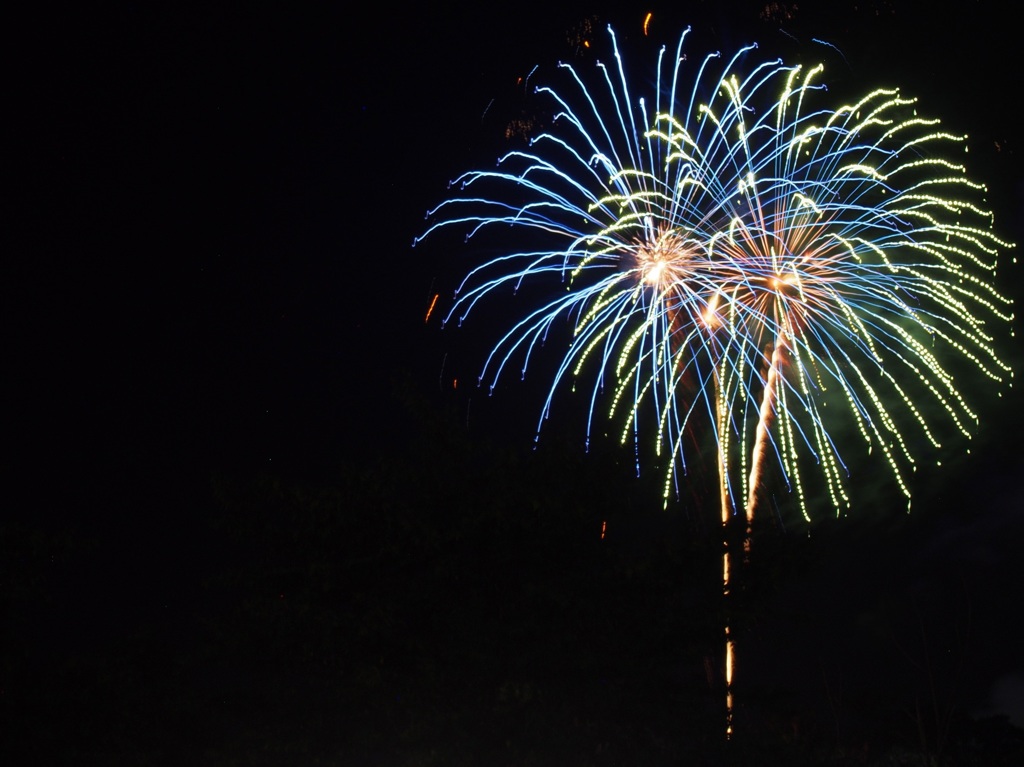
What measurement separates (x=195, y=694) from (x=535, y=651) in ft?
12.1

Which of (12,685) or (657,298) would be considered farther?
(657,298)

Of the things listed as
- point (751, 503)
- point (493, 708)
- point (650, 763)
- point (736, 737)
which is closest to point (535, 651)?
point (493, 708)

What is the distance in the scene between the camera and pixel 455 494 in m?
11.6

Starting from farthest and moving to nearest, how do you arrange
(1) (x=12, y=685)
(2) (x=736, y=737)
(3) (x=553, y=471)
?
(3) (x=553, y=471), (2) (x=736, y=737), (1) (x=12, y=685)

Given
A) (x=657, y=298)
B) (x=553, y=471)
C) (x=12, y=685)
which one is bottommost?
(x=12, y=685)

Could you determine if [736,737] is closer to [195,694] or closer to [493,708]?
[493,708]

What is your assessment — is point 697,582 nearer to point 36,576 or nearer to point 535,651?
point 535,651

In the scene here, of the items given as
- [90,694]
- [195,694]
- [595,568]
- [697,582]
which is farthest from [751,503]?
[90,694]

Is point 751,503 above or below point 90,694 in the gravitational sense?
above

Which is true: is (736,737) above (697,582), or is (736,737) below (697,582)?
below

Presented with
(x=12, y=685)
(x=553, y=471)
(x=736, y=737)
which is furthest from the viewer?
(x=553, y=471)

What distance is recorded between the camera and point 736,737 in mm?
11086

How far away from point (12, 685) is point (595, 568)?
19.5ft

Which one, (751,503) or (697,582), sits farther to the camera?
(751,503)
